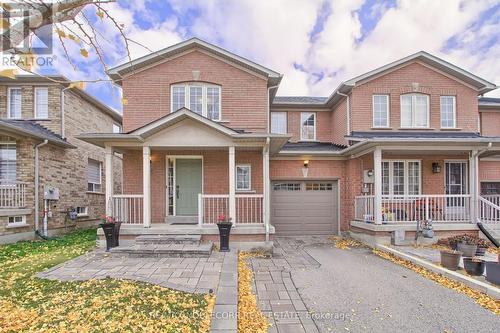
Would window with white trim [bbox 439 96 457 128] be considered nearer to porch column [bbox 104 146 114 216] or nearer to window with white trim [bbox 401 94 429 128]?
window with white trim [bbox 401 94 429 128]

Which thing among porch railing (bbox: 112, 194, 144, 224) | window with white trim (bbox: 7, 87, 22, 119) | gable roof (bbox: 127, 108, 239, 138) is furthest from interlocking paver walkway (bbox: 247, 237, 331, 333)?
window with white trim (bbox: 7, 87, 22, 119)

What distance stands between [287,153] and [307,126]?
2989mm

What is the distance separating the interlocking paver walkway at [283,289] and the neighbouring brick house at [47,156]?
26.3 feet

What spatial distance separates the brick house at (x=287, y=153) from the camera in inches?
331

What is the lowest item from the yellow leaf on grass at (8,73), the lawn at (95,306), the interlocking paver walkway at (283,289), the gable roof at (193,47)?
Answer: the interlocking paver walkway at (283,289)

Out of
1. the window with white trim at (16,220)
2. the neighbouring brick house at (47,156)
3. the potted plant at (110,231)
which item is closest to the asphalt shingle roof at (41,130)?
the neighbouring brick house at (47,156)

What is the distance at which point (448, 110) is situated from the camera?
11445 mm

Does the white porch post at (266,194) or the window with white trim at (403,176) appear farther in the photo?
the window with white trim at (403,176)

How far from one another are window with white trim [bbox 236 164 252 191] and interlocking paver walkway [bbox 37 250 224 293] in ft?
10.7

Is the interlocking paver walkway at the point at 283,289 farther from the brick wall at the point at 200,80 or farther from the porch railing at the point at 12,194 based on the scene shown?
the porch railing at the point at 12,194

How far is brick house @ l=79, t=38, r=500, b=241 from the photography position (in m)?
8.40

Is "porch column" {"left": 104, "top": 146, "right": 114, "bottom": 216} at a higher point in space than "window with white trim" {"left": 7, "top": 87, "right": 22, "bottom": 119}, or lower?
lower

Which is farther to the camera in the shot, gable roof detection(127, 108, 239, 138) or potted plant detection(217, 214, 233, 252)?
gable roof detection(127, 108, 239, 138)

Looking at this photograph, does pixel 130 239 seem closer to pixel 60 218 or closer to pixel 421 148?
pixel 60 218
